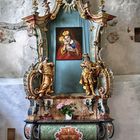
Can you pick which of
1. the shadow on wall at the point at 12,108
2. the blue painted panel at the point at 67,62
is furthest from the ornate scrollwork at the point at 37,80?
the shadow on wall at the point at 12,108

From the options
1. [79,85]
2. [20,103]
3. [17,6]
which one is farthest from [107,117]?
[17,6]

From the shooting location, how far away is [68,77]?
704cm

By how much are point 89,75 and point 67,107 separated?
2.20 ft

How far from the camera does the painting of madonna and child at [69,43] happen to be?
23.3 ft

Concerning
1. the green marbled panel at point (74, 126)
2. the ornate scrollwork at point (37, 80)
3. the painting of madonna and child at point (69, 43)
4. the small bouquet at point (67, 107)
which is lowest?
the green marbled panel at point (74, 126)

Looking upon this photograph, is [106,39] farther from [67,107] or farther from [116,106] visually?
[67,107]

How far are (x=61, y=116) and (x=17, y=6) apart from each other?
8.11 feet

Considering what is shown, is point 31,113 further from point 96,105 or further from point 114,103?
point 114,103

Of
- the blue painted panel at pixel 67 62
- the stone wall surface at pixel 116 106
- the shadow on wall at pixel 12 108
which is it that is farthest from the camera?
the shadow on wall at pixel 12 108

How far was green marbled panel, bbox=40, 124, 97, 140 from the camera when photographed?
6559 millimetres

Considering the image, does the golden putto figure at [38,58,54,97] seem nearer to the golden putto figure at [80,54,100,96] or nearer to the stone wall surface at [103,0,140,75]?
the golden putto figure at [80,54,100,96]

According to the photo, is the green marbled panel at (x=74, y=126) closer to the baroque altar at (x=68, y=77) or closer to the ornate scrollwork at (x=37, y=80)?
the baroque altar at (x=68, y=77)

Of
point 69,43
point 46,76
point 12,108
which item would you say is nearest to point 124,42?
point 69,43

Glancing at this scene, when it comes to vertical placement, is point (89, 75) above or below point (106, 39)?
below
